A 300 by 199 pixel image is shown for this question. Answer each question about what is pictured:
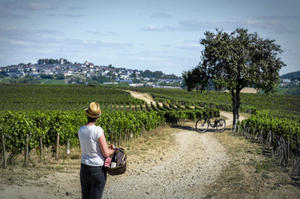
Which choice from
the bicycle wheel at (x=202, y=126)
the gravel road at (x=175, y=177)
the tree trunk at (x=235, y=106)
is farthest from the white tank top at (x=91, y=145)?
the tree trunk at (x=235, y=106)

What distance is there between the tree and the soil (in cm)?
824

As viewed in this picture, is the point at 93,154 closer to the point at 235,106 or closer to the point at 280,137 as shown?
the point at 280,137

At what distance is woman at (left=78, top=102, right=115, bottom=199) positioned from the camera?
5.13 m

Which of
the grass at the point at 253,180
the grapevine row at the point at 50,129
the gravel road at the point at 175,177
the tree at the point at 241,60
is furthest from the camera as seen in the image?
the tree at the point at 241,60

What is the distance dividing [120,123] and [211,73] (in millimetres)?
9365

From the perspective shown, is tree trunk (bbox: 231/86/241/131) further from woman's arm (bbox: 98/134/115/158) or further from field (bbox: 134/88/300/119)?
field (bbox: 134/88/300/119)

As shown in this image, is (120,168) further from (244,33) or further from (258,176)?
(244,33)

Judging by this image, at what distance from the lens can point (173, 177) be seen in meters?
11.0

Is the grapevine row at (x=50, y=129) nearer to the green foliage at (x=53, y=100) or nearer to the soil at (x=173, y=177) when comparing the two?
the soil at (x=173, y=177)

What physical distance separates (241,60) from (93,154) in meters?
19.5

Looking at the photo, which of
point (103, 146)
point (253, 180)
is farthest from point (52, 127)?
point (103, 146)

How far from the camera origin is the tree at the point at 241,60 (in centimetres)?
2225

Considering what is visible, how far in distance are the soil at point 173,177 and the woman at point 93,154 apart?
3880 mm

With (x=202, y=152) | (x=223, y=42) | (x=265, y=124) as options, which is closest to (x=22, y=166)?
(x=202, y=152)
